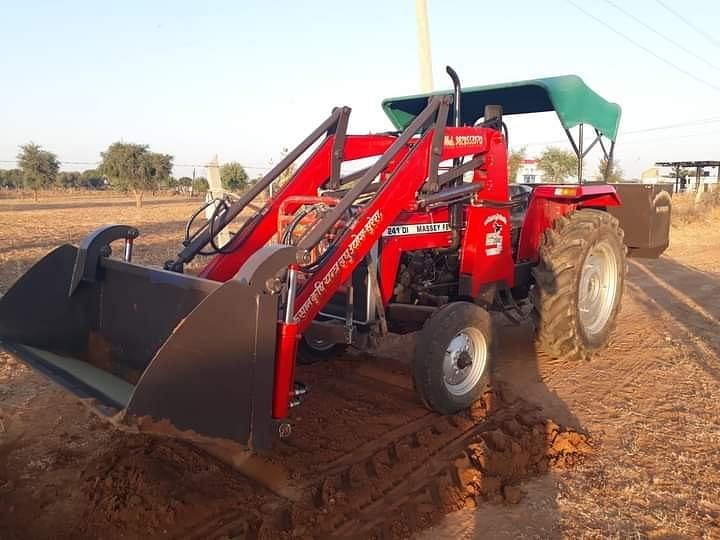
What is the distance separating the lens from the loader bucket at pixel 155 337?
274cm

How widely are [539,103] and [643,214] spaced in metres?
1.75

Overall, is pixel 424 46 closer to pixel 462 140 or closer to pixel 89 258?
pixel 462 140

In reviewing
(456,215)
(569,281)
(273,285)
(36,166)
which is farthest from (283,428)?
(36,166)

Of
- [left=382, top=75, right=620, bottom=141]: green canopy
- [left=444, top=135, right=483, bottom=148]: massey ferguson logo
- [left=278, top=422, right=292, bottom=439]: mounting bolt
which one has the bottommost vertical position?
[left=278, top=422, right=292, bottom=439]: mounting bolt

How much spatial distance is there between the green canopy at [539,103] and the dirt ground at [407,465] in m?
2.18

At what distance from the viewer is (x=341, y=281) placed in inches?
144

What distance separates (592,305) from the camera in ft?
19.4

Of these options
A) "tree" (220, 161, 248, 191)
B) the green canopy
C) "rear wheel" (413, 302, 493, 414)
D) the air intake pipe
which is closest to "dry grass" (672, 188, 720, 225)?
the green canopy

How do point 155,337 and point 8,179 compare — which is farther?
point 8,179

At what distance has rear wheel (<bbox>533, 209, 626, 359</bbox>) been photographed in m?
5.02

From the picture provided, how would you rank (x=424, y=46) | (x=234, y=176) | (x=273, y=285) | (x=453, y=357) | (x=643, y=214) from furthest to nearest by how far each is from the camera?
(x=234, y=176)
(x=424, y=46)
(x=643, y=214)
(x=453, y=357)
(x=273, y=285)

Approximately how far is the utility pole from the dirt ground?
6.99 meters

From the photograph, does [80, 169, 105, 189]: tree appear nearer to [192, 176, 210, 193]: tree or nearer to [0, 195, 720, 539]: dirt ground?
[192, 176, 210, 193]: tree

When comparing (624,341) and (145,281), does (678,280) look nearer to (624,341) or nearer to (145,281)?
(624,341)
